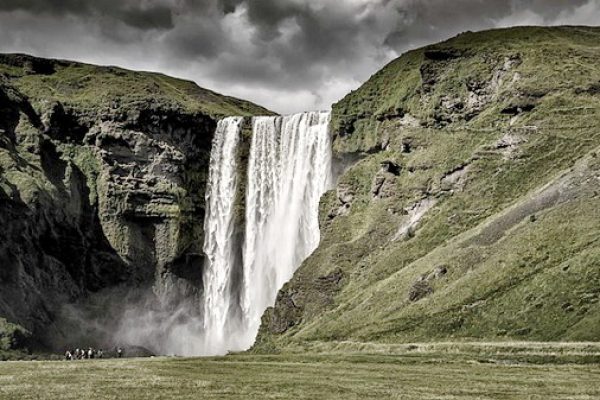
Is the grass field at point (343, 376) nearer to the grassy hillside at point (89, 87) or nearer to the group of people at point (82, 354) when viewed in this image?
the group of people at point (82, 354)

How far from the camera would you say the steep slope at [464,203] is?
72.4 m

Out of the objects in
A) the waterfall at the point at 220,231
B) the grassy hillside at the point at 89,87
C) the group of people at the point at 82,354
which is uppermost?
the grassy hillside at the point at 89,87

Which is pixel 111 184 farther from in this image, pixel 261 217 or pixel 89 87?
pixel 261 217

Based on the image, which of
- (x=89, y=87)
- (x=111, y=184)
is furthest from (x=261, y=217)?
(x=89, y=87)

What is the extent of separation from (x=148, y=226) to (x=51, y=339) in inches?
1269

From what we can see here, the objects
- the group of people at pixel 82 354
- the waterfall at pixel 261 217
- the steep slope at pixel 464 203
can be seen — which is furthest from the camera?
the waterfall at pixel 261 217

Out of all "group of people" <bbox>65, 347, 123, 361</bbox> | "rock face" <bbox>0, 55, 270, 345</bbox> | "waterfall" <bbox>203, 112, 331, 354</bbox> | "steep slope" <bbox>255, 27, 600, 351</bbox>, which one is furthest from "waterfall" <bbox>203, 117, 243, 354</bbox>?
"steep slope" <bbox>255, 27, 600, 351</bbox>

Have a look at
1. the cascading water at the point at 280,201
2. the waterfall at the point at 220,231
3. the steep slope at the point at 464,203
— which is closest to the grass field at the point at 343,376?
the steep slope at the point at 464,203

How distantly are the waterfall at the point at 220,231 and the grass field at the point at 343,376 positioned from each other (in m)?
80.2

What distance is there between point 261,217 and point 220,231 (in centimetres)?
1210

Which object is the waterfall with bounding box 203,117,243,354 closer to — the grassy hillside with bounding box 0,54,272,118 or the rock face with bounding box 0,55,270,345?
the rock face with bounding box 0,55,270,345

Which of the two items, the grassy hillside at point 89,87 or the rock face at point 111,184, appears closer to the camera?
the rock face at point 111,184

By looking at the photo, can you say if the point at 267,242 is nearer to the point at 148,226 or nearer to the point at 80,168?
the point at 148,226

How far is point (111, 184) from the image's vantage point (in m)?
148
